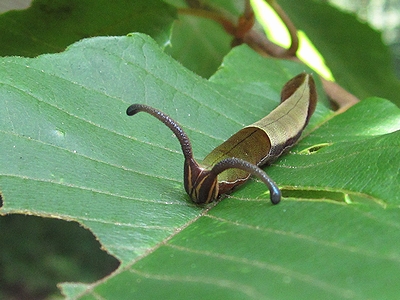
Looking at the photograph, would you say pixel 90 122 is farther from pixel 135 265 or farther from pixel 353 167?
pixel 353 167

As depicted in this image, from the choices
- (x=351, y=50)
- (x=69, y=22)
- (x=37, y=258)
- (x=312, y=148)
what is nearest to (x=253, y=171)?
(x=312, y=148)

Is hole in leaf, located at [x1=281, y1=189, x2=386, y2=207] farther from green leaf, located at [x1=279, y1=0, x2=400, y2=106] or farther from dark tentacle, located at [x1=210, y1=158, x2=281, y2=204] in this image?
green leaf, located at [x1=279, y1=0, x2=400, y2=106]

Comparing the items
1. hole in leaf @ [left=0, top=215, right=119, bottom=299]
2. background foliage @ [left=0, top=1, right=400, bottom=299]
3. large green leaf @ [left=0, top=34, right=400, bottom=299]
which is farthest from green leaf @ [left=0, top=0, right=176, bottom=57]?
hole in leaf @ [left=0, top=215, right=119, bottom=299]

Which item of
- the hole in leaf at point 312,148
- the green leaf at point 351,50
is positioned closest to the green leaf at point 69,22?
the hole in leaf at point 312,148

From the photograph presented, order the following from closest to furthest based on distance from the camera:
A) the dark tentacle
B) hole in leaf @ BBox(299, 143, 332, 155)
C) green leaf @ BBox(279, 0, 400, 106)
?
the dark tentacle, hole in leaf @ BBox(299, 143, 332, 155), green leaf @ BBox(279, 0, 400, 106)

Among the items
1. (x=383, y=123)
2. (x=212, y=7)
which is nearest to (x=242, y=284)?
(x=383, y=123)

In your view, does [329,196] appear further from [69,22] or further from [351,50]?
[351,50]

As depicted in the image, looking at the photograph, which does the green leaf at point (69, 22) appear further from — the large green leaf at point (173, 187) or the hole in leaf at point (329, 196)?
the hole in leaf at point (329, 196)
